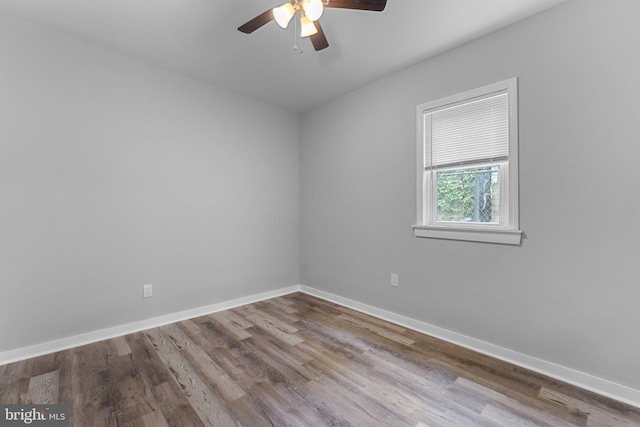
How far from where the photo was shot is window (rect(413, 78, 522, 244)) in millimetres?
2229

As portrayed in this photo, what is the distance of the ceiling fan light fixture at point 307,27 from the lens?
1812mm

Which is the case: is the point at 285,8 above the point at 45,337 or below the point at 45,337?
above

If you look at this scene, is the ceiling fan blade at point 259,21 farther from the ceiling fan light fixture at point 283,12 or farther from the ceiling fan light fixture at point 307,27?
the ceiling fan light fixture at point 307,27

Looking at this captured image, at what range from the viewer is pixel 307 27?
6.05 ft

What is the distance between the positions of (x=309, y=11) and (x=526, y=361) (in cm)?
283

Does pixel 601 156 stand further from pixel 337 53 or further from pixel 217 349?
pixel 217 349

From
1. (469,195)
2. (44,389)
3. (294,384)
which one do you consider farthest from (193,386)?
(469,195)

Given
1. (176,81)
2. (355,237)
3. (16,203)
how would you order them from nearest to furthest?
(16,203), (176,81), (355,237)

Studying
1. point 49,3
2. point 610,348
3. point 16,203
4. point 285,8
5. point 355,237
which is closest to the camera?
point 285,8

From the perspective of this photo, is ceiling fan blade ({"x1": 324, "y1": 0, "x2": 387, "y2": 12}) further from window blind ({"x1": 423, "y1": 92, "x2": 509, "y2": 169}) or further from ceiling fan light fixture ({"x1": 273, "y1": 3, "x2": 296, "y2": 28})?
window blind ({"x1": 423, "y1": 92, "x2": 509, "y2": 169})

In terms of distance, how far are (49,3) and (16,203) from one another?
58.8 inches

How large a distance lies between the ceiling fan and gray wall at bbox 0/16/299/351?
157 cm

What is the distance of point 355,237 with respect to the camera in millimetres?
3402

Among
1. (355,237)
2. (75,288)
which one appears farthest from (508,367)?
(75,288)
